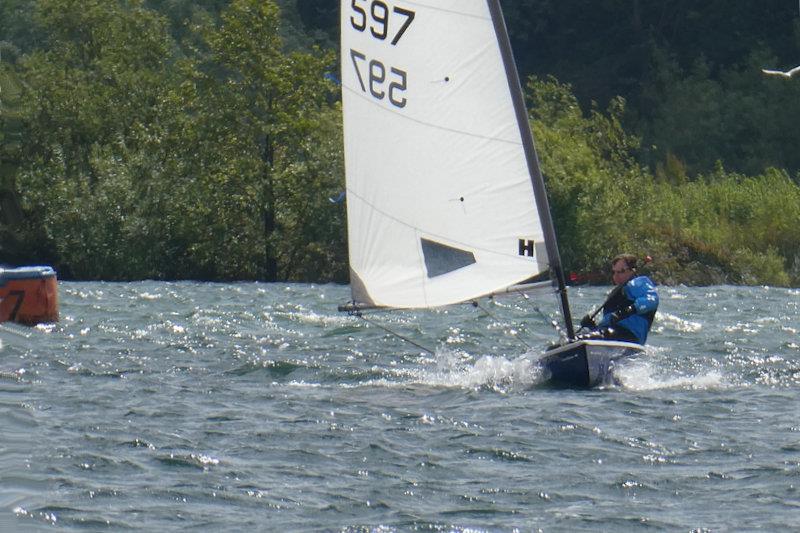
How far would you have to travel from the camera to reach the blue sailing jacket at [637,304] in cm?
1390

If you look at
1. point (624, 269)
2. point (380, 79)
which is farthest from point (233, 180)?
point (624, 269)

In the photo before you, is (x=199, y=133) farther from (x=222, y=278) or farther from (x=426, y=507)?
(x=426, y=507)

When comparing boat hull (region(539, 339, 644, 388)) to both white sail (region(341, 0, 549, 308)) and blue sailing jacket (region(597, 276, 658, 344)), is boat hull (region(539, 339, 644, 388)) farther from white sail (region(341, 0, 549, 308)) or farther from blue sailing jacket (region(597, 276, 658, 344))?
white sail (region(341, 0, 549, 308))

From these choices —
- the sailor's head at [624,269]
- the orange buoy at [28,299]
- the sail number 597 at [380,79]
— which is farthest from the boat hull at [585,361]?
the orange buoy at [28,299]

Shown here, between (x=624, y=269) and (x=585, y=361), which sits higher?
(x=624, y=269)

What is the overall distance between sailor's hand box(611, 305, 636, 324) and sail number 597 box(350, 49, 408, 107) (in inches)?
110

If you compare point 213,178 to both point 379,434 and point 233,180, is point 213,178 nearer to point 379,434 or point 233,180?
point 233,180

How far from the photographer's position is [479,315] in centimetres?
2195

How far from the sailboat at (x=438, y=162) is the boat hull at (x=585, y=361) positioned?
11.5 inches

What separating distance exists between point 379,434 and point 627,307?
3.92m

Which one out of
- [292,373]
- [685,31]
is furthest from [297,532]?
[685,31]

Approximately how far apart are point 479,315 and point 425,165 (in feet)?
25.4

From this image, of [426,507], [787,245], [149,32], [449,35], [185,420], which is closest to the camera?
[426,507]

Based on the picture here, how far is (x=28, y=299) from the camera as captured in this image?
1872 centimetres
